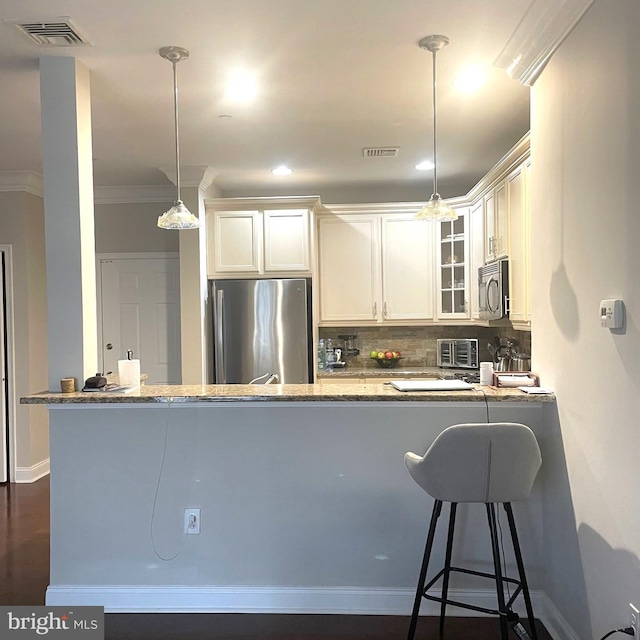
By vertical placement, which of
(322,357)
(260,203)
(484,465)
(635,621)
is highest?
(260,203)

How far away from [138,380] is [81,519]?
667 millimetres

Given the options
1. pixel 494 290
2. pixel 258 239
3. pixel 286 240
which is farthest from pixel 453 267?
pixel 258 239

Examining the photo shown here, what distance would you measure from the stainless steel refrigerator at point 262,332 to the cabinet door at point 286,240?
0.58 feet

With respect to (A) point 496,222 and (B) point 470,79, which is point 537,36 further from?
(A) point 496,222

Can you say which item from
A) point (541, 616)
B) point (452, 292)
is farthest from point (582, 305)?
point (452, 292)

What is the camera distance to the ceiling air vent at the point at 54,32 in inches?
87.7

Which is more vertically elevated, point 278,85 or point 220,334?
point 278,85

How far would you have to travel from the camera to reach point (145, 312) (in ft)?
16.8

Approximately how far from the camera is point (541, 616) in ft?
8.17

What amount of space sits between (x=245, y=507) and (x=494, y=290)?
7.04 ft

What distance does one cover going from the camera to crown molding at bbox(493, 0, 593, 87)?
82.3 inches

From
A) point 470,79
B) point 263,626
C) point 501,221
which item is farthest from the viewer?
point 501,221

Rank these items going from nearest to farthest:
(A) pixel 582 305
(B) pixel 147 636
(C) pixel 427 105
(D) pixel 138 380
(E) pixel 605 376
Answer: (E) pixel 605 376 < (A) pixel 582 305 < (B) pixel 147 636 < (D) pixel 138 380 < (C) pixel 427 105

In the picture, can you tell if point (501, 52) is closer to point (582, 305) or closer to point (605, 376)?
point (582, 305)
